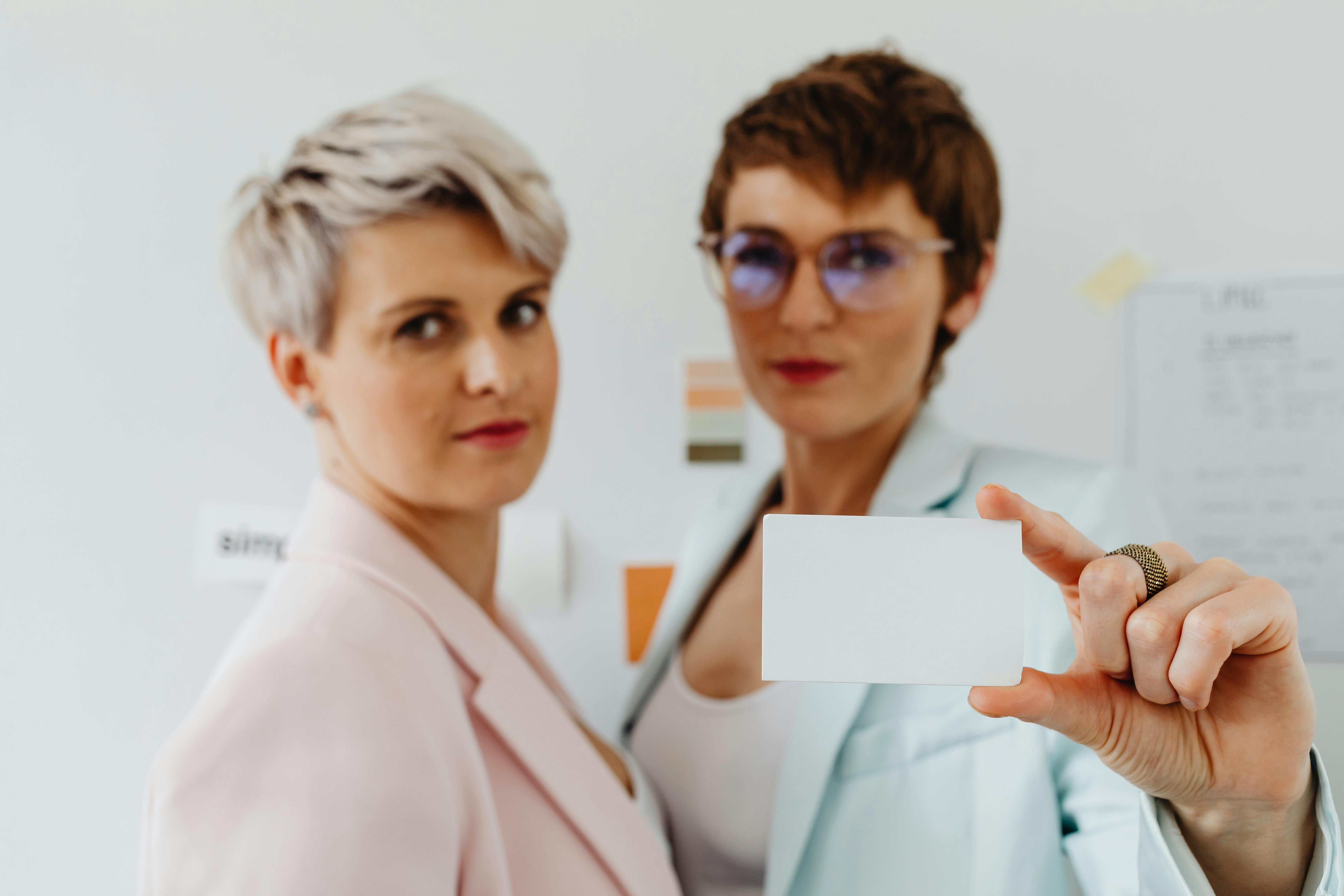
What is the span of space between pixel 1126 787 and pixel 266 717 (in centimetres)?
88

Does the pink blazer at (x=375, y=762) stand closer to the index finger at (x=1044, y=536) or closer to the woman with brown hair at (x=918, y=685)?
the woman with brown hair at (x=918, y=685)

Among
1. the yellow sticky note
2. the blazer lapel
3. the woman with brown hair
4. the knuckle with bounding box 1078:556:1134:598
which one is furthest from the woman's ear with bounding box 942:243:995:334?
the knuckle with bounding box 1078:556:1134:598

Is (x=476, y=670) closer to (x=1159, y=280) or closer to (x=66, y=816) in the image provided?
(x=66, y=816)

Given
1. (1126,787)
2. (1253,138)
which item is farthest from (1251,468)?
(1126,787)

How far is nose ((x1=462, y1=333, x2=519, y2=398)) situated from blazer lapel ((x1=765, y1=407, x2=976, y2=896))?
50 cm

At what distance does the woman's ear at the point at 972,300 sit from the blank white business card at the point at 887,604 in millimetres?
678

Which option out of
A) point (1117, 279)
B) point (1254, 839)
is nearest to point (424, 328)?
point (1254, 839)

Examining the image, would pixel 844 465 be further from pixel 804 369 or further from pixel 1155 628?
pixel 1155 628

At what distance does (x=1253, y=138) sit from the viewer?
4.99 feet

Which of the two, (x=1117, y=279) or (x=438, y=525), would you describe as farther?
(x=1117, y=279)

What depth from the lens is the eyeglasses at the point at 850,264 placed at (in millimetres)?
1181

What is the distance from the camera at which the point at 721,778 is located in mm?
1227

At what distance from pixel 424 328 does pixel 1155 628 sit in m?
0.83

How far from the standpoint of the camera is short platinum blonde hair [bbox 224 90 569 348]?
3.31 feet
